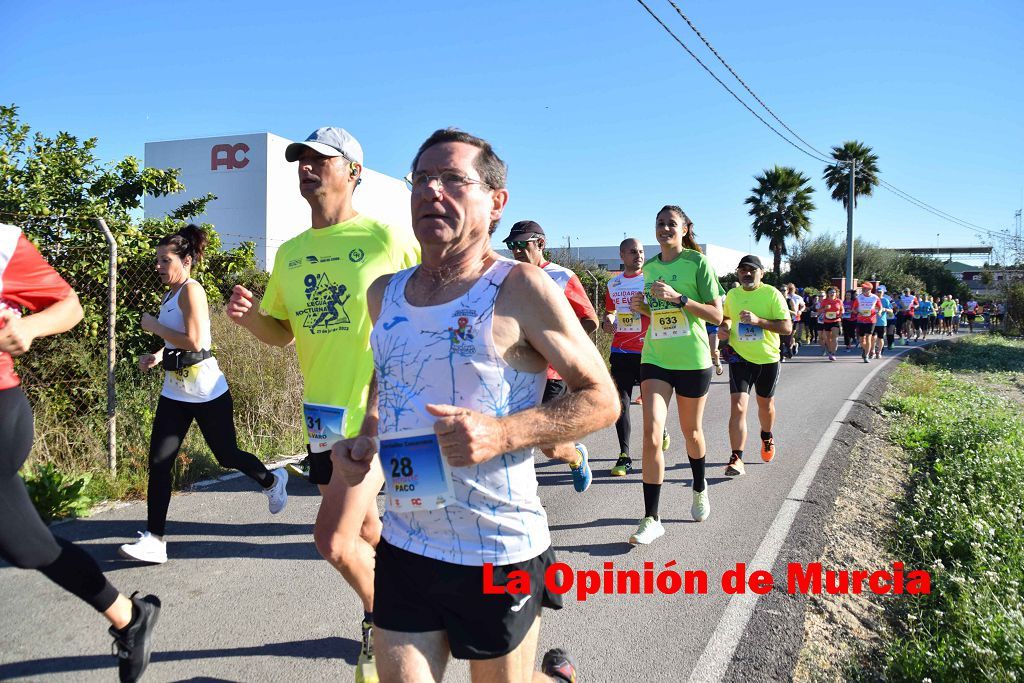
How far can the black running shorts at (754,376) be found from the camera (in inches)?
277

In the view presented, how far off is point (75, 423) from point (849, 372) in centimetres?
1463

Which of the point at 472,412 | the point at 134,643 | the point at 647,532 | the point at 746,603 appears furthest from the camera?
the point at 647,532

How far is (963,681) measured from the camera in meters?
2.86

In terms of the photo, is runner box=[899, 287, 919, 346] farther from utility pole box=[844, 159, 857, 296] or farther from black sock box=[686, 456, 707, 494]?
black sock box=[686, 456, 707, 494]

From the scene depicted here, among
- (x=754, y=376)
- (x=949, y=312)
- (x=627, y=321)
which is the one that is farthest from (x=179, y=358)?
(x=949, y=312)

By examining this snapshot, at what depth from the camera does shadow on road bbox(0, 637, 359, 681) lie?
3068mm

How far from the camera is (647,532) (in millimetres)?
4633

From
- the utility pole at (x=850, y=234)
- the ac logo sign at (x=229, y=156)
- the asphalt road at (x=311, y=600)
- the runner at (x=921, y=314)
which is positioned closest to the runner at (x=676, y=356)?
the asphalt road at (x=311, y=600)

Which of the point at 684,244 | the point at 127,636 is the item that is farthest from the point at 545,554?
the point at 684,244

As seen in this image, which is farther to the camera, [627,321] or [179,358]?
[627,321]

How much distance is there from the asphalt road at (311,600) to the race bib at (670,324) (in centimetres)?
136

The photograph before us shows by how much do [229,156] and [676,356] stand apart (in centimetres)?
3522

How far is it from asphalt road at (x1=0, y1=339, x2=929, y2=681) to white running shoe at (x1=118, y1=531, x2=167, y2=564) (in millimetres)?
53

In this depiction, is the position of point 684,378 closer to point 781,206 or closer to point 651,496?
point 651,496
